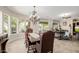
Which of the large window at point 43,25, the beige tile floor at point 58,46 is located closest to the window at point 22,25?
the beige tile floor at point 58,46

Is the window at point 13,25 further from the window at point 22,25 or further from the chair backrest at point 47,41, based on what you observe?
the chair backrest at point 47,41

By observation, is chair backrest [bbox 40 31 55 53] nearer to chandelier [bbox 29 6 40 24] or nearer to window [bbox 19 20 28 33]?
chandelier [bbox 29 6 40 24]

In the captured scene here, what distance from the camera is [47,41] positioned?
90.3 inches

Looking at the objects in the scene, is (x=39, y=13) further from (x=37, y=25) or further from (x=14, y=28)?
(x=14, y=28)

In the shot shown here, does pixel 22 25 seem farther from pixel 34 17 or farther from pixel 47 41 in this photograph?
pixel 47 41

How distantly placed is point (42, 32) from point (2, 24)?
898 millimetres

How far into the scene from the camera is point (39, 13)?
225 centimetres

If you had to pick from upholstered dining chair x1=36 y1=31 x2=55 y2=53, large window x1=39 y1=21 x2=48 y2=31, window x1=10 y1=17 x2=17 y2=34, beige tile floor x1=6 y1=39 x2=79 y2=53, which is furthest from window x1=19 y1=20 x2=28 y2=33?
upholstered dining chair x1=36 y1=31 x2=55 y2=53

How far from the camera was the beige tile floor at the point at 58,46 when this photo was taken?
2197 mm

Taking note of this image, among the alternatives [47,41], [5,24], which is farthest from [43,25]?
[5,24]

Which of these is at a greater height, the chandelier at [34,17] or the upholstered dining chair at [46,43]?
the chandelier at [34,17]

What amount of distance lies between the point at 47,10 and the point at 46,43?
0.74 m

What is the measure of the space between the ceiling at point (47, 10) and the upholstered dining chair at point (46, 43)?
40 centimetres
